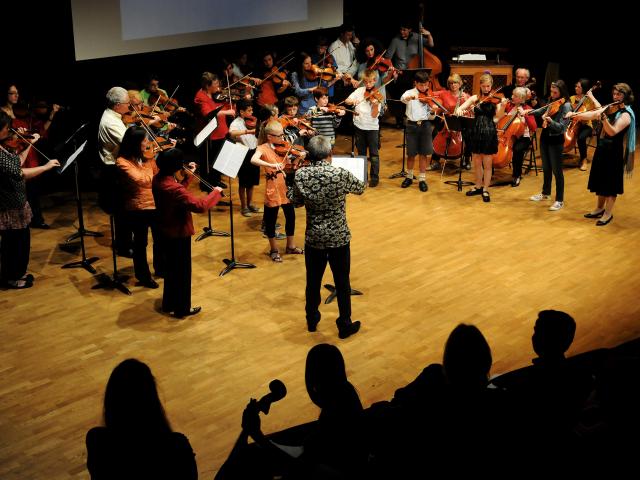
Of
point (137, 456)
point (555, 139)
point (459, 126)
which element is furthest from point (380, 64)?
point (137, 456)

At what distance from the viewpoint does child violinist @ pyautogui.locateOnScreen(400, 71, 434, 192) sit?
838cm

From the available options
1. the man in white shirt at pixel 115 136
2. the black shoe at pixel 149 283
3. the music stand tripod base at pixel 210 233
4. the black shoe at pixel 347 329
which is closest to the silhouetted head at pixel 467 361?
the black shoe at pixel 347 329

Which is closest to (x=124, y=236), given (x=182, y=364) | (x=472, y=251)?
(x=182, y=364)

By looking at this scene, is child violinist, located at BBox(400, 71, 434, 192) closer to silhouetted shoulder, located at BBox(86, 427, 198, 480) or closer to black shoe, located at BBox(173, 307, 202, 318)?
black shoe, located at BBox(173, 307, 202, 318)

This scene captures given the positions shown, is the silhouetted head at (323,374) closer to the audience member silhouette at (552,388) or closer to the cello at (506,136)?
the audience member silhouette at (552,388)

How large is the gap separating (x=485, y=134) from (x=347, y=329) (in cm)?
354

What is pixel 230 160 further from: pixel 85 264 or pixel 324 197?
pixel 85 264

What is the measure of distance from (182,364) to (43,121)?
3932mm

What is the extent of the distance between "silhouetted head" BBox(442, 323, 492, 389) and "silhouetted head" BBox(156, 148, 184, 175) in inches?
111

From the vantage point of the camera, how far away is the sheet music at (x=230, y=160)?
5906 millimetres

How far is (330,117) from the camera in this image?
8.16m

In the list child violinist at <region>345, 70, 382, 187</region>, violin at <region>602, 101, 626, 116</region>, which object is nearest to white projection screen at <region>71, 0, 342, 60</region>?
child violinist at <region>345, 70, 382, 187</region>

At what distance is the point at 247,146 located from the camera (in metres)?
7.10

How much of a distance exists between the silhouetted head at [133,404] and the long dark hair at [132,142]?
131 inches
